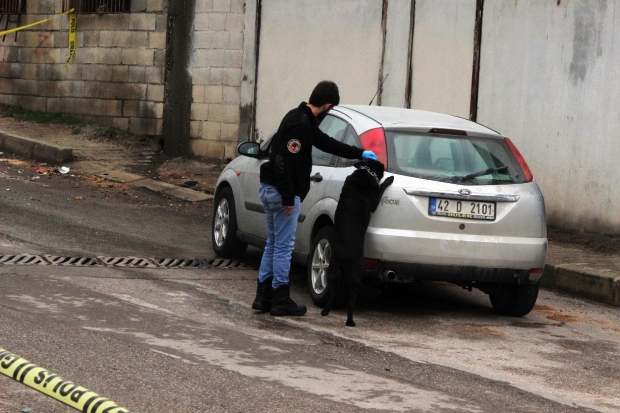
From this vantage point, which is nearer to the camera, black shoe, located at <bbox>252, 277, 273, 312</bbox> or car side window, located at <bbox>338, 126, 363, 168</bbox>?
black shoe, located at <bbox>252, 277, 273, 312</bbox>

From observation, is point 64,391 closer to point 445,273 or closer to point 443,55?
point 445,273

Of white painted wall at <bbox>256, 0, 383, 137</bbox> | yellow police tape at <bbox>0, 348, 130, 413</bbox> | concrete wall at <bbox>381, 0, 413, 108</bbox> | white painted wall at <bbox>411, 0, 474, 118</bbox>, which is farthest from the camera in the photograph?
white painted wall at <bbox>256, 0, 383, 137</bbox>

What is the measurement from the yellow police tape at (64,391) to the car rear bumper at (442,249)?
3.86 m

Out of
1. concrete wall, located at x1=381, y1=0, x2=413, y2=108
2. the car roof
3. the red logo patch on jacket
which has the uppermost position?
concrete wall, located at x1=381, y1=0, x2=413, y2=108

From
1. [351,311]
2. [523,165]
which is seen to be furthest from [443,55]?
[351,311]

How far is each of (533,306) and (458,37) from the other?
5895 mm

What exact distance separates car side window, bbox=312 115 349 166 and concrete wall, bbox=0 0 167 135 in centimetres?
923

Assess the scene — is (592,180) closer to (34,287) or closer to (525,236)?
(525,236)

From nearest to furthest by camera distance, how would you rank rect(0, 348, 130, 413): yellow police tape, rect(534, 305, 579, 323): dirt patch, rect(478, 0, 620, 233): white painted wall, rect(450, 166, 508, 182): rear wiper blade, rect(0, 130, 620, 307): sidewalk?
rect(0, 348, 130, 413): yellow police tape
rect(450, 166, 508, 182): rear wiper blade
rect(534, 305, 579, 323): dirt patch
rect(0, 130, 620, 307): sidewalk
rect(478, 0, 620, 233): white painted wall

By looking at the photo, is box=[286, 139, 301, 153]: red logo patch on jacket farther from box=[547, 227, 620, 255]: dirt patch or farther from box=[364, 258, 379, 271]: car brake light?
box=[547, 227, 620, 255]: dirt patch

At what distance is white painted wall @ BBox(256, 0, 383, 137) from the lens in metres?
15.0

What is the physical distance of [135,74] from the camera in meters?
18.2

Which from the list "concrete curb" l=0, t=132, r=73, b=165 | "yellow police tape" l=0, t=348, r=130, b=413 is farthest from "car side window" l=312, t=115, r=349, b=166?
"concrete curb" l=0, t=132, r=73, b=165

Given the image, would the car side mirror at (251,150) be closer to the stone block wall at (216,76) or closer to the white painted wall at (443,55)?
the white painted wall at (443,55)
